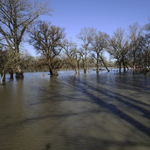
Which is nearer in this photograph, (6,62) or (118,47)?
(6,62)

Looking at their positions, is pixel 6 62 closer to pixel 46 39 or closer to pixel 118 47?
pixel 46 39

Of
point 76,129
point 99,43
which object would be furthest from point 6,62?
point 99,43

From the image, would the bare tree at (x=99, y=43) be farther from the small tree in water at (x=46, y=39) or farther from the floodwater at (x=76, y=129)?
the floodwater at (x=76, y=129)

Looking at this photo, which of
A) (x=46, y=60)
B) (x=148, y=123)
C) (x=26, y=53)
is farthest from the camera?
(x=46, y=60)

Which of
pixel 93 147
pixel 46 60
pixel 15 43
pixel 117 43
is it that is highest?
pixel 117 43

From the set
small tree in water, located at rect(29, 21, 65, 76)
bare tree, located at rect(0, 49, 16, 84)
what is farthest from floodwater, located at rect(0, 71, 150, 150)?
small tree in water, located at rect(29, 21, 65, 76)

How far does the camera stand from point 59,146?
13.1 ft

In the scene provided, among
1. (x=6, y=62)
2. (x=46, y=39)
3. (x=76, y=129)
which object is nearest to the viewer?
(x=76, y=129)

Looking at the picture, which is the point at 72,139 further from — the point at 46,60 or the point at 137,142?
the point at 46,60

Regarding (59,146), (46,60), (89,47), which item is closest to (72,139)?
(59,146)

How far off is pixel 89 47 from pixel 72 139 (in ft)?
166

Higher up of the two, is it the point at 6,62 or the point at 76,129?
the point at 6,62

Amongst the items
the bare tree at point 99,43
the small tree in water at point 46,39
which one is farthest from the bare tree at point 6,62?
the bare tree at point 99,43

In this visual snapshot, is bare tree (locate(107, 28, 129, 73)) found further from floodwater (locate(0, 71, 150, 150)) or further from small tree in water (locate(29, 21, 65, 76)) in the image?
floodwater (locate(0, 71, 150, 150))
